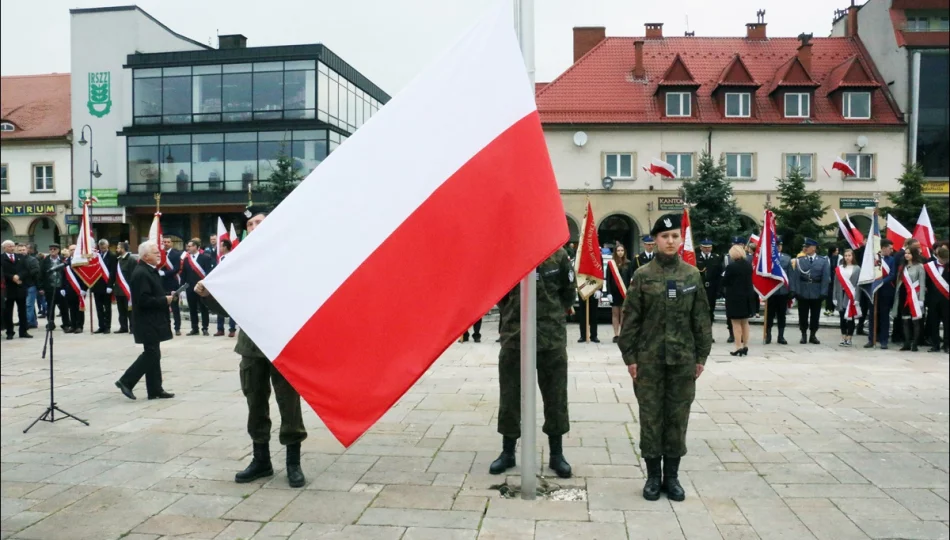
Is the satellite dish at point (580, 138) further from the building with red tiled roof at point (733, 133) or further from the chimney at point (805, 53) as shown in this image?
the chimney at point (805, 53)

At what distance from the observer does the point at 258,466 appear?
19.5 feet

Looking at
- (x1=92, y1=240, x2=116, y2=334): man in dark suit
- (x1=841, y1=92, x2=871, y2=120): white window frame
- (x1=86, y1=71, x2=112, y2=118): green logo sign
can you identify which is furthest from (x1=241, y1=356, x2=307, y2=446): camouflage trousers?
(x1=841, y1=92, x2=871, y2=120): white window frame

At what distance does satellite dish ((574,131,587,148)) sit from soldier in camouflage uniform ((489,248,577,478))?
3318 centimetres

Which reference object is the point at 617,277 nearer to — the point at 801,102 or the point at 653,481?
the point at 653,481

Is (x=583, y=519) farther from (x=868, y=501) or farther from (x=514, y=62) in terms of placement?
(x=514, y=62)

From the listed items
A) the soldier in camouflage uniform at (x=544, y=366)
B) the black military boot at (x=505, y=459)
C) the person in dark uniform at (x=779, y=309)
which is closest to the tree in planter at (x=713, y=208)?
the person in dark uniform at (x=779, y=309)

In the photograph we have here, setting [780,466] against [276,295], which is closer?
[276,295]

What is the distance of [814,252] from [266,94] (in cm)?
3100

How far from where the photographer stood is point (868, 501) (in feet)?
17.3

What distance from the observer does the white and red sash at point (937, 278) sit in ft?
45.8

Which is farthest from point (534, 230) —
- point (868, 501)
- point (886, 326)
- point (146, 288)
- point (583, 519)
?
point (886, 326)

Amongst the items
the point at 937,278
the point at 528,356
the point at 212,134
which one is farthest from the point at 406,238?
the point at 212,134

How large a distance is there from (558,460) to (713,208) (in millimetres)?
28887

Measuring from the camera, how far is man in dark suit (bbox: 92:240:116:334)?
17922 mm
